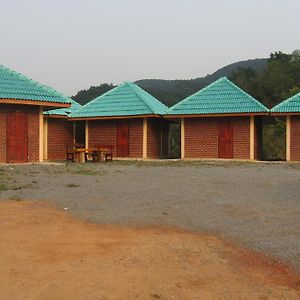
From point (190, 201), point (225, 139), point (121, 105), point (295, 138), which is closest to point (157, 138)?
point (121, 105)

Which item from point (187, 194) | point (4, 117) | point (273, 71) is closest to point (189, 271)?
point (187, 194)

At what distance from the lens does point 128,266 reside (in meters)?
4.85

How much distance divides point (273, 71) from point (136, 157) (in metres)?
40.7

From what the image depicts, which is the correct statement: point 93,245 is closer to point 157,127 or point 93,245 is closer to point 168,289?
point 168,289

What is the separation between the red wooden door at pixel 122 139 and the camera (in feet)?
81.8

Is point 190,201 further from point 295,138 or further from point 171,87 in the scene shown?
point 171,87

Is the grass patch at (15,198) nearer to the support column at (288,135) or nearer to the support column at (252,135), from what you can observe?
the support column at (252,135)

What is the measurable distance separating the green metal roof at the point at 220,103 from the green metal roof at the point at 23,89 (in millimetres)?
7012

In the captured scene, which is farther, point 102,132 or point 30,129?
point 102,132

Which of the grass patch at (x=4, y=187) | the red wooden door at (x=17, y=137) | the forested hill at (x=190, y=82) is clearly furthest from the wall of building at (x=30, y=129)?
the forested hill at (x=190, y=82)

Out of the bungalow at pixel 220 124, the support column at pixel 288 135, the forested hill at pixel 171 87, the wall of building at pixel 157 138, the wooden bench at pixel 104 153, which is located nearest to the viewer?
the wooden bench at pixel 104 153

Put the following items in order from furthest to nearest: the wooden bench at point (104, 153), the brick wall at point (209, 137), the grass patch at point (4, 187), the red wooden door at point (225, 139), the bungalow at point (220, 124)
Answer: the red wooden door at point (225, 139), the brick wall at point (209, 137), the bungalow at point (220, 124), the wooden bench at point (104, 153), the grass patch at point (4, 187)

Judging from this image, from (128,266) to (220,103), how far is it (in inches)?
776

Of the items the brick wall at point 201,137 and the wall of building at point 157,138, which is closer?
the brick wall at point 201,137
